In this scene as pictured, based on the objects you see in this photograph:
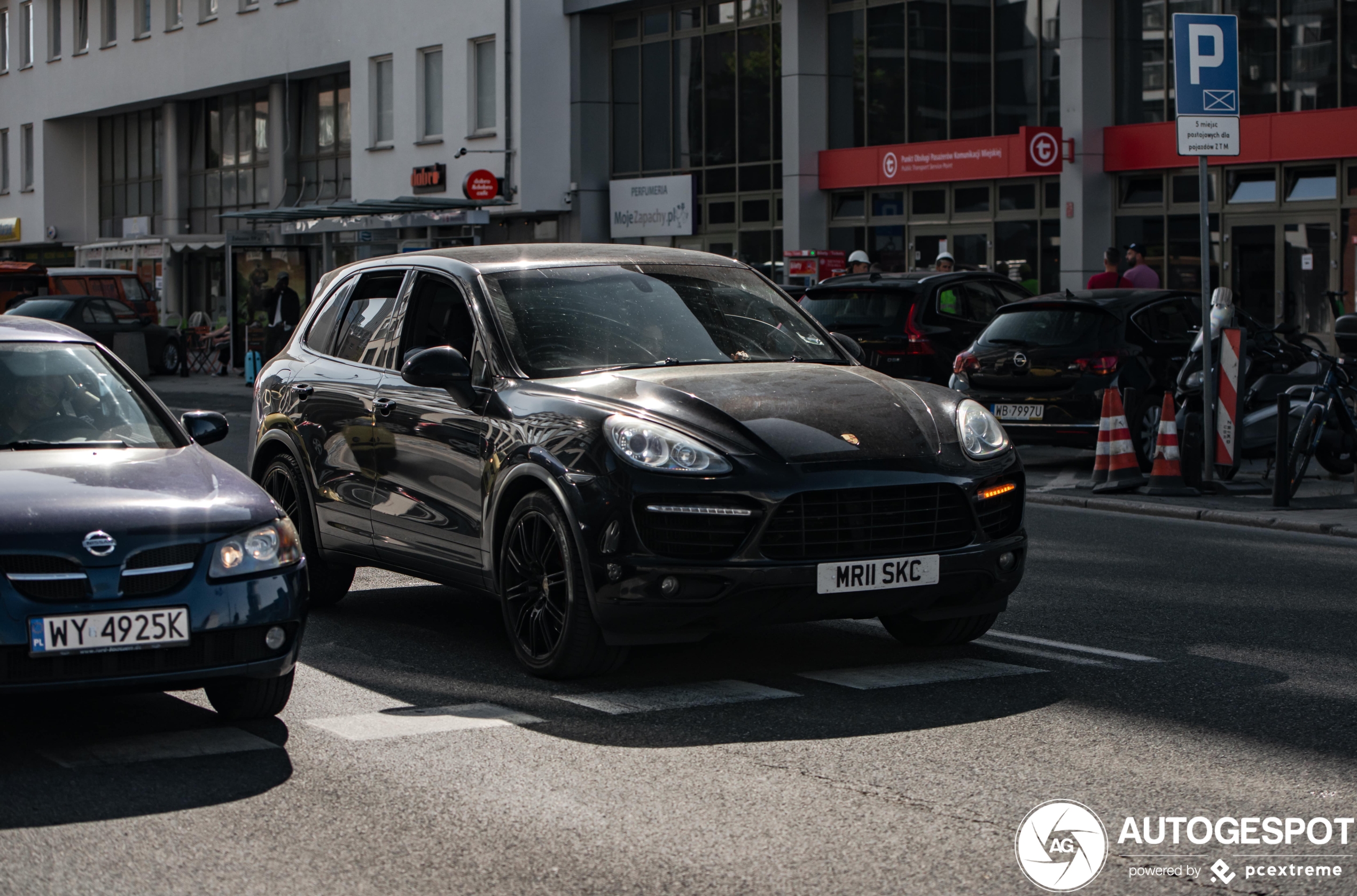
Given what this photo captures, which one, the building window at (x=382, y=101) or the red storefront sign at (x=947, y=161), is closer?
the red storefront sign at (x=947, y=161)

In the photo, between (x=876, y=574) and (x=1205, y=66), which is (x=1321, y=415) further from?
(x=876, y=574)

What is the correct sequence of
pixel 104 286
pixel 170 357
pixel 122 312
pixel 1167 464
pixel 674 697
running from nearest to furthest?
pixel 674 697
pixel 1167 464
pixel 122 312
pixel 170 357
pixel 104 286

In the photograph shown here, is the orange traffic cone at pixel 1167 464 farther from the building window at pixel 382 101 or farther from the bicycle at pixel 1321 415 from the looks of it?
the building window at pixel 382 101

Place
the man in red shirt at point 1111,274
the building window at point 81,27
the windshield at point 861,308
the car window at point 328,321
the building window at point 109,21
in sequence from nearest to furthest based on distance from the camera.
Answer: the car window at point 328,321, the windshield at point 861,308, the man in red shirt at point 1111,274, the building window at point 109,21, the building window at point 81,27

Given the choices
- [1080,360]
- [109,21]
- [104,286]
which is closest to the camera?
[1080,360]

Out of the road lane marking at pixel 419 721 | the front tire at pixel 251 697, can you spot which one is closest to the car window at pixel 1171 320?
the road lane marking at pixel 419 721

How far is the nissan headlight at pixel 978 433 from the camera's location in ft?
23.5

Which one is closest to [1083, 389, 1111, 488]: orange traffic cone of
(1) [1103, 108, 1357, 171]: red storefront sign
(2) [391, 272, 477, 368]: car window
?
(2) [391, 272, 477, 368]: car window

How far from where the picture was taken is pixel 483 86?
40.7 meters

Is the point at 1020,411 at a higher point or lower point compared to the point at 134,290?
lower

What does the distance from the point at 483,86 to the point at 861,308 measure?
2319cm

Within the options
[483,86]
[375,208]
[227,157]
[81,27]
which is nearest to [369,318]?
[375,208]

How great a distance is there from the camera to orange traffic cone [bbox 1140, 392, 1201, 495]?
14648 millimetres

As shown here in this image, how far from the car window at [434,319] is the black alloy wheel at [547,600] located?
122 cm
